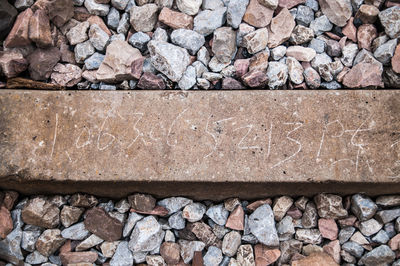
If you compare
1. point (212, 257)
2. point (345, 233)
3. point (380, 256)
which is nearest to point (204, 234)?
point (212, 257)

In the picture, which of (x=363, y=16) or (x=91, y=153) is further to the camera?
(x=363, y=16)

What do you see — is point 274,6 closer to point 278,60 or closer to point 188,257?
point 278,60

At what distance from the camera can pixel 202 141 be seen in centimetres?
244

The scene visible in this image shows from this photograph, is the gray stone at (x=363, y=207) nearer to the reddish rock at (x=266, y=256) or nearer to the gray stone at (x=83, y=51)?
the reddish rock at (x=266, y=256)

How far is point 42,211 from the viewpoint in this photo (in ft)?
8.38

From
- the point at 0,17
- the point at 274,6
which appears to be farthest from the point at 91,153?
the point at 274,6

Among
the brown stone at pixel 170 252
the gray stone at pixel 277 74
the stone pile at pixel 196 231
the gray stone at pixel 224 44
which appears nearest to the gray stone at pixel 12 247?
the stone pile at pixel 196 231

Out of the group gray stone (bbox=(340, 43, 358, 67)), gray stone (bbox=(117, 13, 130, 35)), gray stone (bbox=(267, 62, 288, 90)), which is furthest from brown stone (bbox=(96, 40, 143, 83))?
gray stone (bbox=(340, 43, 358, 67))

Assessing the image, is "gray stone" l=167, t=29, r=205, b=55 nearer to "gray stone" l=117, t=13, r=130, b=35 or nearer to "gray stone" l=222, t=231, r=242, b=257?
"gray stone" l=117, t=13, r=130, b=35

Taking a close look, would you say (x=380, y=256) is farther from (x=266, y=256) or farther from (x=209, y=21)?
(x=209, y=21)

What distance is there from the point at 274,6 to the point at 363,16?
71 cm

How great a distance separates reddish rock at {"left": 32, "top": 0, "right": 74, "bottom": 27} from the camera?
262cm

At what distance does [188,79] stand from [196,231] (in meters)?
1.17

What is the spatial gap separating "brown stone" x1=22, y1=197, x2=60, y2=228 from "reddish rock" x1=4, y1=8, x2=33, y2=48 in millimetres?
1212
